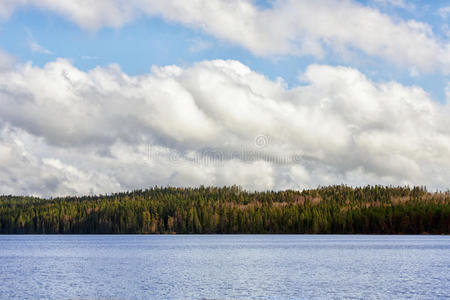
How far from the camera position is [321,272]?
77.3 meters

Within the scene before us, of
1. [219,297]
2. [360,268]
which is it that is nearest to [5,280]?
[219,297]

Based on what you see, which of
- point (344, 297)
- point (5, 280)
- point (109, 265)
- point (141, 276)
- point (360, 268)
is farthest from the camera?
point (109, 265)

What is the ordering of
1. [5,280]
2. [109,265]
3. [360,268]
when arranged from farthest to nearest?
[109,265] → [360,268] → [5,280]

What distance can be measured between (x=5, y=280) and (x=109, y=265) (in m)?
26.1

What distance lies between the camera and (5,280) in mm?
68500

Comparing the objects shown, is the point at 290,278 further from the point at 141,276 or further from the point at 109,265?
the point at 109,265

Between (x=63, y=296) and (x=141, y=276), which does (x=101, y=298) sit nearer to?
(x=63, y=296)

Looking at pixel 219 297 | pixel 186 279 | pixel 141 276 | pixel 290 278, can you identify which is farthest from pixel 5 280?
pixel 290 278

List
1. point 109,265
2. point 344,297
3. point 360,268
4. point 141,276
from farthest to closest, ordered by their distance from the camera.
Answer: point 109,265 < point 360,268 < point 141,276 < point 344,297

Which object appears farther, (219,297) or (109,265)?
(109,265)

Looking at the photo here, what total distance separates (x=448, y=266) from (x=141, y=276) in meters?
47.7

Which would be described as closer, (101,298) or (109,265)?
(101,298)

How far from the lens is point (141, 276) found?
73.6 metres

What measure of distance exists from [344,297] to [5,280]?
135 ft
